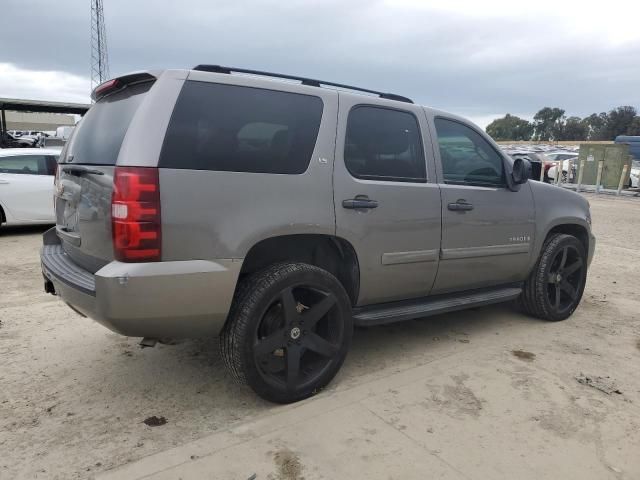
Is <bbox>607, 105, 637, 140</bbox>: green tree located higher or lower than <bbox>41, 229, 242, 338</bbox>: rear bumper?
higher

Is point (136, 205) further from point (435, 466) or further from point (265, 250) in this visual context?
point (435, 466)

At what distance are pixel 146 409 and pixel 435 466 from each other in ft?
5.42

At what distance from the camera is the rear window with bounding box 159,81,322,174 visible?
270 cm

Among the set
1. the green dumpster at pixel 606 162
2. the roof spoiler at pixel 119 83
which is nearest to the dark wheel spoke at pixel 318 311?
the roof spoiler at pixel 119 83

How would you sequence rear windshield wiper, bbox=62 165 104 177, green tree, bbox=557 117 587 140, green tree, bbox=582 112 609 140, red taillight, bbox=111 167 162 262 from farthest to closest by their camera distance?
green tree, bbox=557 117 587 140, green tree, bbox=582 112 609 140, rear windshield wiper, bbox=62 165 104 177, red taillight, bbox=111 167 162 262

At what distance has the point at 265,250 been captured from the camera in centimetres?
313

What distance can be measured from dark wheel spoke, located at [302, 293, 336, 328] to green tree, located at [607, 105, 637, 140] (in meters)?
87.0

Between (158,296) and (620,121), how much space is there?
91.5 m

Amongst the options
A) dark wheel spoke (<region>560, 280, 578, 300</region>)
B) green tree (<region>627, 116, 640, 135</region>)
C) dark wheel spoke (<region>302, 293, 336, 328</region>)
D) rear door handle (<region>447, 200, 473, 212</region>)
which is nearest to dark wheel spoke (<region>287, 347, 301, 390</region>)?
dark wheel spoke (<region>302, 293, 336, 328</region>)

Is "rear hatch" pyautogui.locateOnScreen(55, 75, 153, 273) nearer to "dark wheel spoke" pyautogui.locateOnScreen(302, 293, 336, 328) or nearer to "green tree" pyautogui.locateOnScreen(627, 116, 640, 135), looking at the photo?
"dark wheel spoke" pyautogui.locateOnScreen(302, 293, 336, 328)

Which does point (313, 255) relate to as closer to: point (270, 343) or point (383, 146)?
point (270, 343)

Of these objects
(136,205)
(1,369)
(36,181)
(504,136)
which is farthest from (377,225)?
(504,136)

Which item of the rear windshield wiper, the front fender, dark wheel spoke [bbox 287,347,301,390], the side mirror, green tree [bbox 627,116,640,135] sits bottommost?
dark wheel spoke [bbox 287,347,301,390]

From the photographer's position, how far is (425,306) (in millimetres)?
3785
